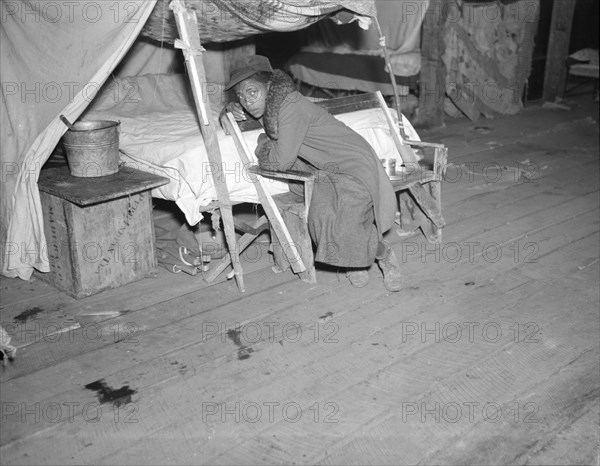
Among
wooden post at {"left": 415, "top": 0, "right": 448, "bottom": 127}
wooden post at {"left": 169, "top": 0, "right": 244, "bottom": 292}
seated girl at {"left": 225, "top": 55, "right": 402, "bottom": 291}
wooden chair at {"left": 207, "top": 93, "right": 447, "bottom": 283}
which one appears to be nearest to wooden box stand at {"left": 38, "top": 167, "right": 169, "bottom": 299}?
wooden post at {"left": 169, "top": 0, "right": 244, "bottom": 292}

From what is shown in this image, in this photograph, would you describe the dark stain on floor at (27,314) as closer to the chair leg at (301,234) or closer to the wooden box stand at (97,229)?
the wooden box stand at (97,229)

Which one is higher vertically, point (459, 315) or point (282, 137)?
point (282, 137)

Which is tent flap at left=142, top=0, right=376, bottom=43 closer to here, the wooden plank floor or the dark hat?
the dark hat

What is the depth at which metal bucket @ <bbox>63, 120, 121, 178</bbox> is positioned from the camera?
3885 mm

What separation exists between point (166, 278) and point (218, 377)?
120cm

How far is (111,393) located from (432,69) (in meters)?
6.25

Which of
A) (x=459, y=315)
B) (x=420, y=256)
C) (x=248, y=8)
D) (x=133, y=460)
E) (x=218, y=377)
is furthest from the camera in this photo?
(x=420, y=256)

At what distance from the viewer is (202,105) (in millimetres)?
3666

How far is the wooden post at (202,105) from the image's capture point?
3568 mm

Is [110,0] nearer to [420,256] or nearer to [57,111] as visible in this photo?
[57,111]

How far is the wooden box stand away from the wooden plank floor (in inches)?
4.4

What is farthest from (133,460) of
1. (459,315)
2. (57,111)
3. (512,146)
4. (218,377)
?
(512,146)

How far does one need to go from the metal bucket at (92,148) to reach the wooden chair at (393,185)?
2.32 ft

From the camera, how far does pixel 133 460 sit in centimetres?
254
